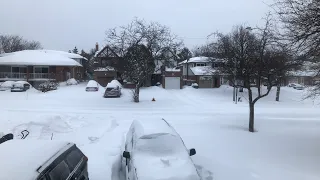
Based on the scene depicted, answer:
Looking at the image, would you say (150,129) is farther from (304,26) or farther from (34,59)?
(34,59)

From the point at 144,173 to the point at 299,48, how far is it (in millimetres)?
7664

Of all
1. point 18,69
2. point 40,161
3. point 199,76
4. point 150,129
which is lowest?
point 150,129

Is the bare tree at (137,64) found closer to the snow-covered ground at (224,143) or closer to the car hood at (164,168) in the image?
the snow-covered ground at (224,143)

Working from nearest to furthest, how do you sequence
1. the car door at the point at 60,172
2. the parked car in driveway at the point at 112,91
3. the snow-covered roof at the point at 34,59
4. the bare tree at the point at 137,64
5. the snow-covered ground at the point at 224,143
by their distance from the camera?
1. the car door at the point at 60,172
2. the snow-covered ground at the point at 224,143
3. the bare tree at the point at 137,64
4. the parked car in driveway at the point at 112,91
5. the snow-covered roof at the point at 34,59

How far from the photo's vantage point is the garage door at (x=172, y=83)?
166ft

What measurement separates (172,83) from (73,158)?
45011mm

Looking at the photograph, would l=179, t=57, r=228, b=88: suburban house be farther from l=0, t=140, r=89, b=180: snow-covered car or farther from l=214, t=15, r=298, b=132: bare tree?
l=0, t=140, r=89, b=180: snow-covered car

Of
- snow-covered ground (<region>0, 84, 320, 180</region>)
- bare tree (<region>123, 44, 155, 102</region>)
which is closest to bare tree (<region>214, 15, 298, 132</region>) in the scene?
snow-covered ground (<region>0, 84, 320, 180</region>)

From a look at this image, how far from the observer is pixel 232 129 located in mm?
16516

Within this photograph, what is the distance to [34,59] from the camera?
4866 centimetres

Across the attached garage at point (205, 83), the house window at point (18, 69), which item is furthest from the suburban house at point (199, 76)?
the house window at point (18, 69)

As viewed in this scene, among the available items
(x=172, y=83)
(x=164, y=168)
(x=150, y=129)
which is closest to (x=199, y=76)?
(x=172, y=83)

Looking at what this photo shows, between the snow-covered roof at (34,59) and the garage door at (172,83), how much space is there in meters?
16.0

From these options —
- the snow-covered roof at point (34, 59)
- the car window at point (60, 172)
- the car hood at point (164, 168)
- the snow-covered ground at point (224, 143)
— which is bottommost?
the snow-covered ground at point (224, 143)
